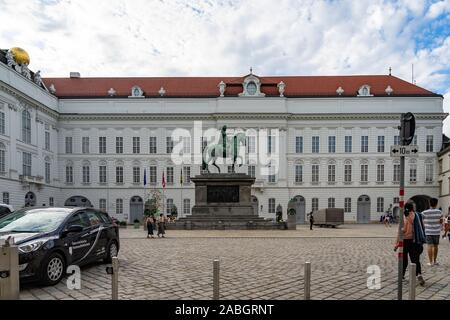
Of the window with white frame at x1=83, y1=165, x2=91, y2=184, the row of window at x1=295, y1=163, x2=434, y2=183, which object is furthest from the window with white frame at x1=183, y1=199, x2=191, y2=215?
the row of window at x1=295, y1=163, x2=434, y2=183

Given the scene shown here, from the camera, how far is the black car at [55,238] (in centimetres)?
778

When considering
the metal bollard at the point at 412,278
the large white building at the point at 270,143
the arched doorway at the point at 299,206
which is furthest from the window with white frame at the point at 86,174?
the metal bollard at the point at 412,278

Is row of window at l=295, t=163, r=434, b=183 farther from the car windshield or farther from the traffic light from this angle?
the traffic light

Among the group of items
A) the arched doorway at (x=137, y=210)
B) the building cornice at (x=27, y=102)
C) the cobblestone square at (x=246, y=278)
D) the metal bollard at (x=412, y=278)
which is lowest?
the arched doorway at (x=137, y=210)

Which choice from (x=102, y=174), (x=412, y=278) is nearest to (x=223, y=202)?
(x=412, y=278)

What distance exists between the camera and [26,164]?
150ft

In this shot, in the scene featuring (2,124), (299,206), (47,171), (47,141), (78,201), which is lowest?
(299,206)

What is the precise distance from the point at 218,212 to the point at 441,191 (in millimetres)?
37076

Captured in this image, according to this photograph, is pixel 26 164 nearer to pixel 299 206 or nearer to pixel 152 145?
pixel 152 145

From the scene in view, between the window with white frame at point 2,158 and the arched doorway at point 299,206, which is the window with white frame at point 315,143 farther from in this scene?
the window with white frame at point 2,158

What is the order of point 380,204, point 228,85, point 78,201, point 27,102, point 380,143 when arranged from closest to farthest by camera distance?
point 27,102 < point 380,204 < point 380,143 < point 78,201 < point 228,85

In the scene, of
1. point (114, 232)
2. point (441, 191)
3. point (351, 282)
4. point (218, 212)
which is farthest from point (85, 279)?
point (441, 191)

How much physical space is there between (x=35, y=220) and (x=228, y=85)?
49.5m

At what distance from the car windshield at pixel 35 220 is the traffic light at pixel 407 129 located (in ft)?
25.6
